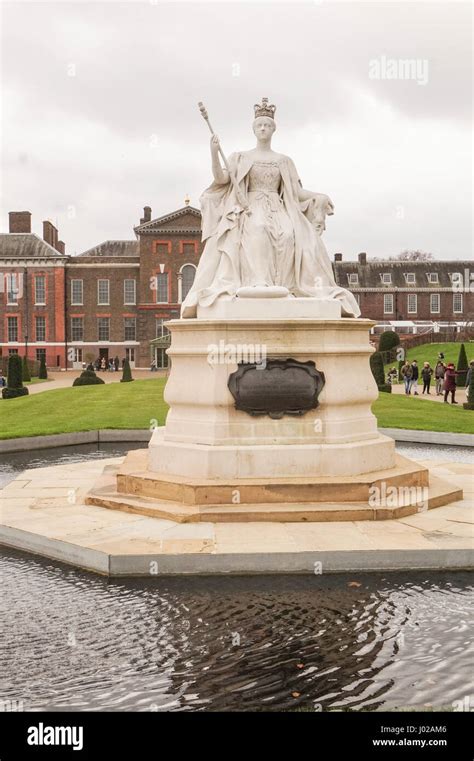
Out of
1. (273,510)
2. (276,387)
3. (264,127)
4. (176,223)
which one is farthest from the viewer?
(176,223)

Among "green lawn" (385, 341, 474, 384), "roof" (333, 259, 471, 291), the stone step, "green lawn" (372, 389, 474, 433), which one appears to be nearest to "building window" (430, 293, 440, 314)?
"roof" (333, 259, 471, 291)

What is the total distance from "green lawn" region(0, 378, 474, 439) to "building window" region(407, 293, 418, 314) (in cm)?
4681

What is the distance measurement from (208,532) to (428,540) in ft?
6.77

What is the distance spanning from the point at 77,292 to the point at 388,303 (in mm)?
30961

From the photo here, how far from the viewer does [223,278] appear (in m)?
8.89

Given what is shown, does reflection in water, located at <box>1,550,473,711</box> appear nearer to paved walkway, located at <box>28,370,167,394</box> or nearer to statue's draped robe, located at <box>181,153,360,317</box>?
statue's draped robe, located at <box>181,153,360,317</box>

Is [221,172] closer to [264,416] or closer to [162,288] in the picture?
[264,416]

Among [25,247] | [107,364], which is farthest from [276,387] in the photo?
[25,247]

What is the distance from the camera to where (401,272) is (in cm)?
7375

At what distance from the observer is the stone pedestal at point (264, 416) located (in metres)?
8.06

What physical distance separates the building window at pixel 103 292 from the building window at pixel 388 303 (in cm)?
2769

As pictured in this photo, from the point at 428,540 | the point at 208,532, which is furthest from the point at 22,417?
the point at 428,540

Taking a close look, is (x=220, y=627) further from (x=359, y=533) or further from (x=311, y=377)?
(x=311, y=377)

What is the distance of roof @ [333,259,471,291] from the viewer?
72750 mm
